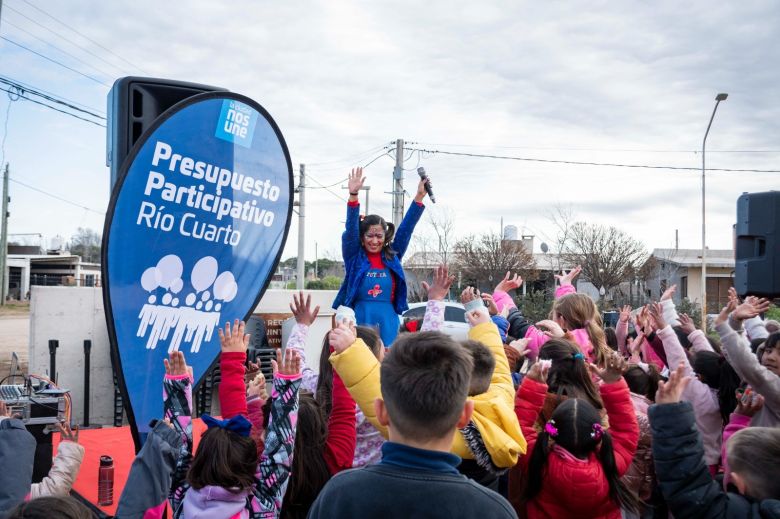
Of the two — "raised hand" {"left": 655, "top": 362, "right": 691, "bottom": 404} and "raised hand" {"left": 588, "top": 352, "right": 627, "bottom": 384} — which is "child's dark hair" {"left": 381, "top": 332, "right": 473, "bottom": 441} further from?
"raised hand" {"left": 588, "top": 352, "right": 627, "bottom": 384}

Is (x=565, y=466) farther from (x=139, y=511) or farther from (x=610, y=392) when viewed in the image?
(x=139, y=511)

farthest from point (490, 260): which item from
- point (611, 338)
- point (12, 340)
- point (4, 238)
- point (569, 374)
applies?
point (4, 238)

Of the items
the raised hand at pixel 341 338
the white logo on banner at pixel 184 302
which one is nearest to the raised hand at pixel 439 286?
the raised hand at pixel 341 338

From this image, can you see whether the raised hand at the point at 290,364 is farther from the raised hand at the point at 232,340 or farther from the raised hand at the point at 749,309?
the raised hand at the point at 749,309

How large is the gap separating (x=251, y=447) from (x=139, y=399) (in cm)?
108

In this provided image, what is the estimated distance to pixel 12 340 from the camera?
21.2 meters

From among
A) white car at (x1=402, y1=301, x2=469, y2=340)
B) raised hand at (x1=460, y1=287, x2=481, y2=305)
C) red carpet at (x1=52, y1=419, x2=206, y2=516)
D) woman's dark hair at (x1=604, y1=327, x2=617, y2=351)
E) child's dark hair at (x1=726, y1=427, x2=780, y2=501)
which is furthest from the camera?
white car at (x1=402, y1=301, x2=469, y2=340)

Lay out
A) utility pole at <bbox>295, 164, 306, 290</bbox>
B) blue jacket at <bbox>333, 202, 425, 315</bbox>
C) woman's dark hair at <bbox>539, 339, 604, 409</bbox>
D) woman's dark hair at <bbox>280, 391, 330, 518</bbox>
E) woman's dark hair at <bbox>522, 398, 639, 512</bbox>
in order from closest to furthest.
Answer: woman's dark hair at <bbox>280, 391, 330, 518</bbox> → woman's dark hair at <bbox>522, 398, 639, 512</bbox> → woman's dark hair at <bbox>539, 339, 604, 409</bbox> → blue jacket at <bbox>333, 202, 425, 315</bbox> → utility pole at <bbox>295, 164, 306, 290</bbox>

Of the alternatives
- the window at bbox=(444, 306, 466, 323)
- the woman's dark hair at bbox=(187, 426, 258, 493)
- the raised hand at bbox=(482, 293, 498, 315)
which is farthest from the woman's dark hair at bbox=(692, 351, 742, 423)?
the window at bbox=(444, 306, 466, 323)

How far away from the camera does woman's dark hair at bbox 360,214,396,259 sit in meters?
5.03

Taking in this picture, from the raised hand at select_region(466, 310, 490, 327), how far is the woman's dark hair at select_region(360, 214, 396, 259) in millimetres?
2229

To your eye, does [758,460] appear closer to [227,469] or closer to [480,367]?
[480,367]

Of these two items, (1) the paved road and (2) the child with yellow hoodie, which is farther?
(1) the paved road

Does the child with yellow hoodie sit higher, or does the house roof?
the house roof
